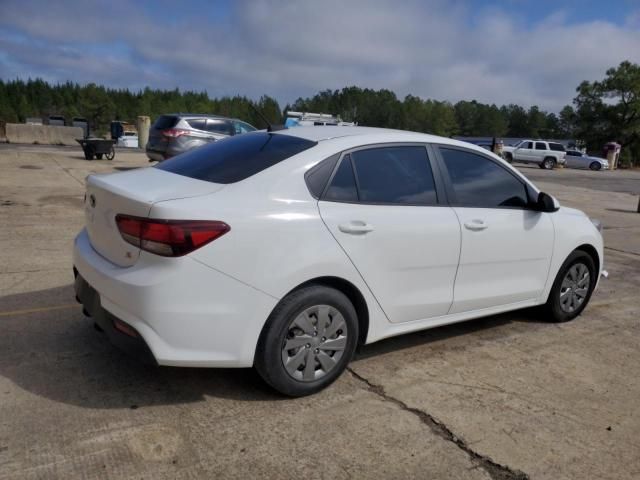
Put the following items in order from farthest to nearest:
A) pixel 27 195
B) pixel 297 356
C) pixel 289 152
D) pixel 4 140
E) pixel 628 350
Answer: pixel 4 140 → pixel 27 195 → pixel 628 350 → pixel 289 152 → pixel 297 356

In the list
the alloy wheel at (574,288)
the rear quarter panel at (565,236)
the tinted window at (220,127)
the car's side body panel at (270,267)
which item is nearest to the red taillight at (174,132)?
the tinted window at (220,127)

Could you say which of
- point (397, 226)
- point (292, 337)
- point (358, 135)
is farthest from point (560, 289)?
point (292, 337)

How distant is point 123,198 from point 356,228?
4.41 ft

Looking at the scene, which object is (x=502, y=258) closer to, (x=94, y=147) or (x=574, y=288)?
(x=574, y=288)

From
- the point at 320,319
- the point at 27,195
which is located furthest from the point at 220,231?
the point at 27,195

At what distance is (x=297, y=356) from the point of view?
128 inches

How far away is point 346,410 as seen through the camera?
128 inches

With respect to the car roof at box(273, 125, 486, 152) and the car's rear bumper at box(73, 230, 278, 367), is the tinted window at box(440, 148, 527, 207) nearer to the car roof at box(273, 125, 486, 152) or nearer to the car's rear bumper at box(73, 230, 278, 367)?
the car roof at box(273, 125, 486, 152)

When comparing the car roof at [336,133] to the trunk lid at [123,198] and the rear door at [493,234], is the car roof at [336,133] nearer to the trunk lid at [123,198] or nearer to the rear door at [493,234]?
the rear door at [493,234]

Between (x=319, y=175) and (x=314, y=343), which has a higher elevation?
(x=319, y=175)

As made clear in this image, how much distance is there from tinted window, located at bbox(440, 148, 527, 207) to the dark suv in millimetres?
11173

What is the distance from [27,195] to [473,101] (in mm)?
129992

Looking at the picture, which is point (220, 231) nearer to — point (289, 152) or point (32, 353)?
point (289, 152)

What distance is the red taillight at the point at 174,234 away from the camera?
112 inches
